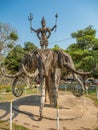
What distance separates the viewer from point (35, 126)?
10133 millimetres

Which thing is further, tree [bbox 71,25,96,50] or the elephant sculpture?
tree [bbox 71,25,96,50]

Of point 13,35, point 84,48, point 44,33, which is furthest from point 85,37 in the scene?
point 44,33

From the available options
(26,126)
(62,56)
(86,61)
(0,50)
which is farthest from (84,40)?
(26,126)

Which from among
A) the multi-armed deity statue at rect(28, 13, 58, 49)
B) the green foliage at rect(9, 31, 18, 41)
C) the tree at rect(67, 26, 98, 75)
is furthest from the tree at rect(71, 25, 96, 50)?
the multi-armed deity statue at rect(28, 13, 58, 49)

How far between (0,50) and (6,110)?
23630 millimetres

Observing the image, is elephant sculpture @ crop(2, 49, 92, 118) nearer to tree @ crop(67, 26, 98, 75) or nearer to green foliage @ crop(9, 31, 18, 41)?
tree @ crop(67, 26, 98, 75)

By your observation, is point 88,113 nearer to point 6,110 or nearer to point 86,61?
point 6,110

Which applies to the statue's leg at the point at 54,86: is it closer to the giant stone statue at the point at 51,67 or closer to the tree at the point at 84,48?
the giant stone statue at the point at 51,67

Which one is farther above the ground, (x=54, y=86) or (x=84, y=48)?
(x=84, y=48)

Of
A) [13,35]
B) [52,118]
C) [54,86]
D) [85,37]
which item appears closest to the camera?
[52,118]

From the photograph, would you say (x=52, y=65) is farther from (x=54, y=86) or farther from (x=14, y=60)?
(x=14, y=60)

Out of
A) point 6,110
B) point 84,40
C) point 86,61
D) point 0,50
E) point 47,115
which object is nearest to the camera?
point 47,115

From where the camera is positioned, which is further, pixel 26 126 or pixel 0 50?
pixel 0 50

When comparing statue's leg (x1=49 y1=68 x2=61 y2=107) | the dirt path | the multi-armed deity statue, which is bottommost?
the dirt path
